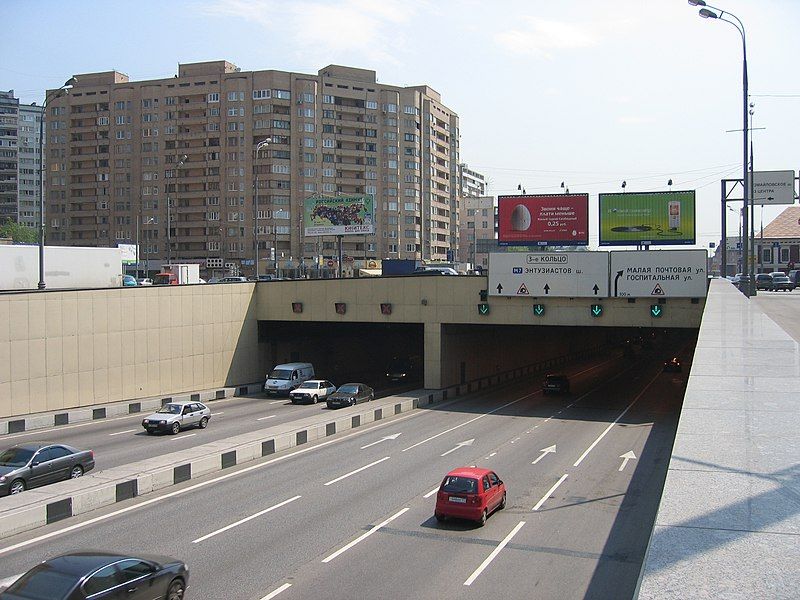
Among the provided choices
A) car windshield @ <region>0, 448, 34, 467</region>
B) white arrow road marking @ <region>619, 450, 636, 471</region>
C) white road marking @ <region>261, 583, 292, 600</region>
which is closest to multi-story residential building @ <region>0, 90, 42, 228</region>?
car windshield @ <region>0, 448, 34, 467</region>

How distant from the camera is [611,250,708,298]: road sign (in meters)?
37.5

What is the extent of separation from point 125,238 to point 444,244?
161ft

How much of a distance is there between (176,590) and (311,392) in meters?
27.8

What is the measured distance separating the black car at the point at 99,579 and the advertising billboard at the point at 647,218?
39.9 m

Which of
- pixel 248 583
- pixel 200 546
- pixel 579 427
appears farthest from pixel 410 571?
pixel 579 427

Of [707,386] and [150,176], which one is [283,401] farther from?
[150,176]

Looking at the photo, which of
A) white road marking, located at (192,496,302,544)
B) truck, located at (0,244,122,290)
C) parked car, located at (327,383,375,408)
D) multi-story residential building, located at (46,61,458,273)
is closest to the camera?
white road marking, located at (192,496,302,544)

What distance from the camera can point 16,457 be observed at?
63.9 feet

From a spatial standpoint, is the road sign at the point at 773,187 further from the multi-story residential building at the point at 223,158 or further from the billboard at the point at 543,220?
the multi-story residential building at the point at 223,158

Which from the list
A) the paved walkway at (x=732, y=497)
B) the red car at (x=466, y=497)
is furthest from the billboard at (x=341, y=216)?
the paved walkway at (x=732, y=497)

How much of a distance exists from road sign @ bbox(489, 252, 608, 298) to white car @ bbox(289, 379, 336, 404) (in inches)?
423

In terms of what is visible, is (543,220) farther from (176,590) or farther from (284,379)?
(176,590)

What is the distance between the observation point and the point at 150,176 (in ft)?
329

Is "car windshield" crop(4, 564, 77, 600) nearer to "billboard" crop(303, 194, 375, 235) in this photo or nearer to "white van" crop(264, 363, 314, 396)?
"white van" crop(264, 363, 314, 396)
